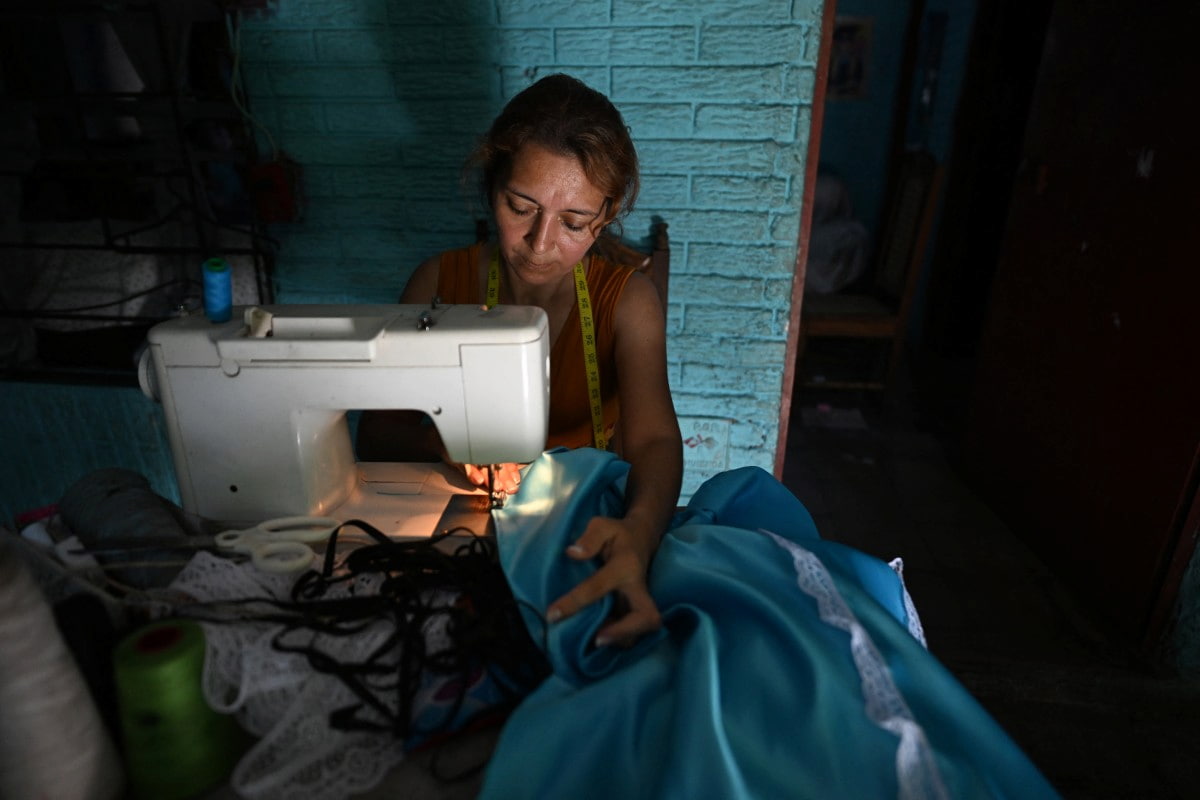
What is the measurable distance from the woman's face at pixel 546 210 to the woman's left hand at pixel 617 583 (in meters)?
0.60

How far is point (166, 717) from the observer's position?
0.65 m

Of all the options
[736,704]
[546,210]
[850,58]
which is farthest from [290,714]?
[850,58]

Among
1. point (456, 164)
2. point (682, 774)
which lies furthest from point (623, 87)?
point (682, 774)

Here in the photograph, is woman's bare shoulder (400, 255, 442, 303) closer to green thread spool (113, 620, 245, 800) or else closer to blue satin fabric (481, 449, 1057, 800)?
Result: blue satin fabric (481, 449, 1057, 800)

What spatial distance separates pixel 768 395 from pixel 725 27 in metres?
1.02

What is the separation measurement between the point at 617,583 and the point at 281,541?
468 millimetres

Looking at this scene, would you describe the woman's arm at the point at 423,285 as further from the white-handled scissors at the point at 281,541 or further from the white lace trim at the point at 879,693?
the white lace trim at the point at 879,693

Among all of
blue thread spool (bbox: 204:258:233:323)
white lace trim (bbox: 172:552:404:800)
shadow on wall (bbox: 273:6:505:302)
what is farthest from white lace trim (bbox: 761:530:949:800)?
shadow on wall (bbox: 273:6:505:302)

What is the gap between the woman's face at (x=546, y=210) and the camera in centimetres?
127

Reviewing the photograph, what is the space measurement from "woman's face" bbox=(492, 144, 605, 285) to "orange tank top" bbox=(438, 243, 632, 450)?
0.70ft

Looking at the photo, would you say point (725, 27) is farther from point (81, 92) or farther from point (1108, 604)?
point (1108, 604)

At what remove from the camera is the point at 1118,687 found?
2.06 m

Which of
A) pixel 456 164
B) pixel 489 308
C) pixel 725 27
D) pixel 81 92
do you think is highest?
pixel 725 27

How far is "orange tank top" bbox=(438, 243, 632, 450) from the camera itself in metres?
1.57
